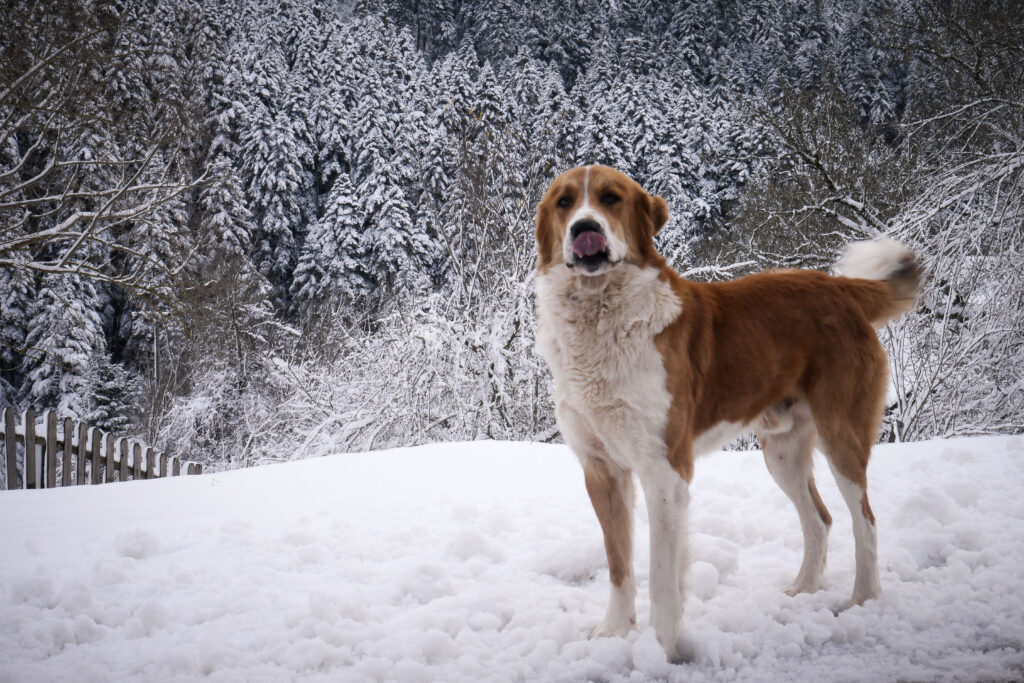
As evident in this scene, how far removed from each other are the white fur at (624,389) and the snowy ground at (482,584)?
0.21 meters

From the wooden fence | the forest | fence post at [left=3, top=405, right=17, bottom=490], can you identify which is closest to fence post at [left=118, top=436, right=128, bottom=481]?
the wooden fence

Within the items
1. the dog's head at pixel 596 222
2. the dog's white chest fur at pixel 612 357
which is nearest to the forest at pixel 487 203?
the dog's head at pixel 596 222

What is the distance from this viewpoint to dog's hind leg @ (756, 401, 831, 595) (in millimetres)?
2604

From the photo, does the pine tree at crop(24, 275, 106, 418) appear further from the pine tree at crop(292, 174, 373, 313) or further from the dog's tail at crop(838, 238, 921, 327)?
the dog's tail at crop(838, 238, 921, 327)

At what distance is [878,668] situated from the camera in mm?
1863

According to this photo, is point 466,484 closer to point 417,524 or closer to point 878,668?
point 417,524

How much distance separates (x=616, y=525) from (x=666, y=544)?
0.97ft

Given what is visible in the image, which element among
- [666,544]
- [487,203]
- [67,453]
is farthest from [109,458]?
[666,544]

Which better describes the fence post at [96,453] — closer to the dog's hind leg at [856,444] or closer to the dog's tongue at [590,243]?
the dog's tongue at [590,243]

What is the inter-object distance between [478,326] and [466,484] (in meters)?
4.31

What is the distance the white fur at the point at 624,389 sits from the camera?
2.11 m

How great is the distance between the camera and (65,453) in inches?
310

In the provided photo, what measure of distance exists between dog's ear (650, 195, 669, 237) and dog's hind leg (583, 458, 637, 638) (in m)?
0.97

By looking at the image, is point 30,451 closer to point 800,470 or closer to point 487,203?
point 487,203
